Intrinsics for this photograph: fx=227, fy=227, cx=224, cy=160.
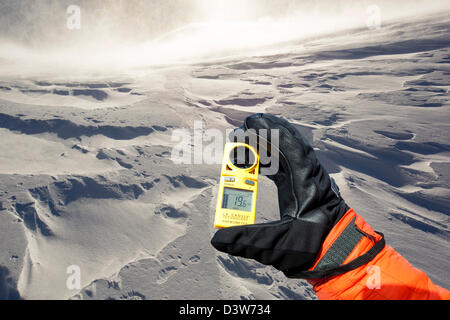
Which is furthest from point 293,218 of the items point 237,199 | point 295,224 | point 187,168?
point 187,168

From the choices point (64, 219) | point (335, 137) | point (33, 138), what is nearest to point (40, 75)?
point (33, 138)

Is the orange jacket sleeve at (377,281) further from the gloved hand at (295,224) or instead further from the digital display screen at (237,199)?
the digital display screen at (237,199)

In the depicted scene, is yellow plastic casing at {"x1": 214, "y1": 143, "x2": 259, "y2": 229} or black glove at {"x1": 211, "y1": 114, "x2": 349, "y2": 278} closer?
black glove at {"x1": 211, "y1": 114, "x2": 349, "y2": 278}

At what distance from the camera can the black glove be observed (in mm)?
971

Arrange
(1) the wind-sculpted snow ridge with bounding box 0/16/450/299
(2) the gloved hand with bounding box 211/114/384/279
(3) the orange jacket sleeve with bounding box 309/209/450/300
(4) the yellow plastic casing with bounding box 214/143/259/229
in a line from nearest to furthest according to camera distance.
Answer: (3) the orange jacket sleeve with bounding box 309/209/450/300 → (2) the gloved hand with bounding box 211/114/384/279 → (4) the yellow plastic casing with bounding box 214/143/259/229 → (1) the wind-sculpted snow ridge with bounding box 0/16/450/299

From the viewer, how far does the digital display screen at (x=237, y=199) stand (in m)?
1.21

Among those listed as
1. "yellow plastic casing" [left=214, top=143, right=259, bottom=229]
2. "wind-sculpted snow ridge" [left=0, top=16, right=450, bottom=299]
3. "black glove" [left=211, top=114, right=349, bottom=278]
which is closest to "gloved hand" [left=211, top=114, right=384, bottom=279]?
"black glove" [left=211, top=114, right=349, bottom=278]

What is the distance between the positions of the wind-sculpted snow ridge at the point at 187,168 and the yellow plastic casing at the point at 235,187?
6.19 feet

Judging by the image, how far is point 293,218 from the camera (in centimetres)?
107

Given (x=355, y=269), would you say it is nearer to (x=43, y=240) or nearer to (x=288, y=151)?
(x=288, y=151)

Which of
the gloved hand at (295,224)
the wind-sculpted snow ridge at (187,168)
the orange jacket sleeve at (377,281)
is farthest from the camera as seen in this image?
the wind-sculpted snow ridge at (187,168)

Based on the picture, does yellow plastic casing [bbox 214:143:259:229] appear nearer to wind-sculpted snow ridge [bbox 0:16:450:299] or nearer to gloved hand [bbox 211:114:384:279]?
gloved hand [bbox 211:114:384:279]

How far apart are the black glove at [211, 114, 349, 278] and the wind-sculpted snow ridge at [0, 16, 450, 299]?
6.51ft

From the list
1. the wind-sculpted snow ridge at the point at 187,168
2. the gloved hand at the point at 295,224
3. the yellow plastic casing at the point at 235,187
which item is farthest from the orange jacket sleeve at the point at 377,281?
the wind-sculpted snow ridge at the point at 187,168
